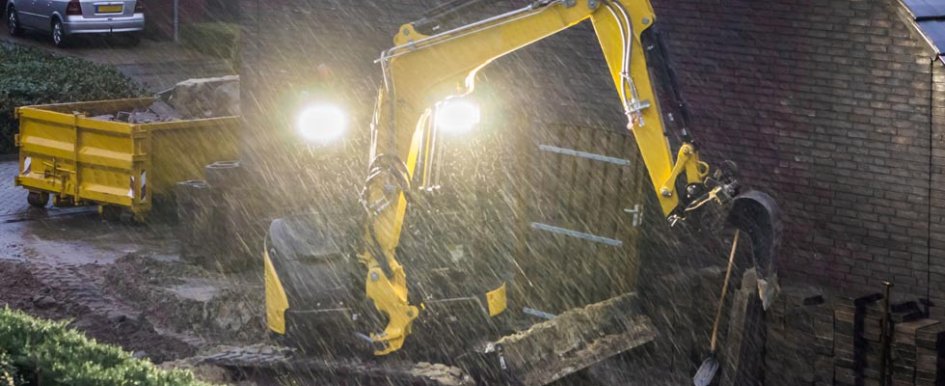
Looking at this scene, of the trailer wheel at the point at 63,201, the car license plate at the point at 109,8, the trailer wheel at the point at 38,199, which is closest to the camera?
the trailer wheel at the point at 63,201

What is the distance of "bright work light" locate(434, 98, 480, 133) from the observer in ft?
39.4

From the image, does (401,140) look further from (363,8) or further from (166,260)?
(166,260)

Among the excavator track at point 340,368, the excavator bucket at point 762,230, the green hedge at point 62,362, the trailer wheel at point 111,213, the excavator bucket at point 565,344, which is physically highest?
the excavator bucket at point 762,230

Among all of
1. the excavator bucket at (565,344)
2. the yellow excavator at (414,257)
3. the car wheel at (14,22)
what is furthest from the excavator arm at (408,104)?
the car wheel at (14,22)

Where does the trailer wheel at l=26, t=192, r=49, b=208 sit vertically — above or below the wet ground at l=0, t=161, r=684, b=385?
above

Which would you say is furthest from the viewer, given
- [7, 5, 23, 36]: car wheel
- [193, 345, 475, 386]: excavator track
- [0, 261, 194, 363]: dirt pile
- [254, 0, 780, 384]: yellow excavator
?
[7, 5, 23, 36]: car wheel

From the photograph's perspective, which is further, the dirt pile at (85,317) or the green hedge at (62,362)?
the dirt pile at (85,317)

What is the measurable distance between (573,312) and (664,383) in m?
1.12

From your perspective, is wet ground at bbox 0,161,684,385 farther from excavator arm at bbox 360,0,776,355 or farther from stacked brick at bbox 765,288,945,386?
stacked brick at bbox 765,288,945,386

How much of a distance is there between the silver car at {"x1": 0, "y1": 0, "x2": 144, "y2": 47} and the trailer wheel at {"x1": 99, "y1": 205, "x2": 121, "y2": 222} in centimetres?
1163

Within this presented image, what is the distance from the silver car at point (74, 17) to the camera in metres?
28.4

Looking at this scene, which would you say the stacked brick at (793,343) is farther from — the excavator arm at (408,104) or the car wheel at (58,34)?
the car wheel at (58,34)

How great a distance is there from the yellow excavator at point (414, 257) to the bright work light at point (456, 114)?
1 centimetres

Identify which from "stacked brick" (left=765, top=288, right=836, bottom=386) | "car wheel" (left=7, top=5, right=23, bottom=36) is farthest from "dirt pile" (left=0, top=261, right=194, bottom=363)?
"car wheel" (left=7, top=5, right=23, bottom=36)
